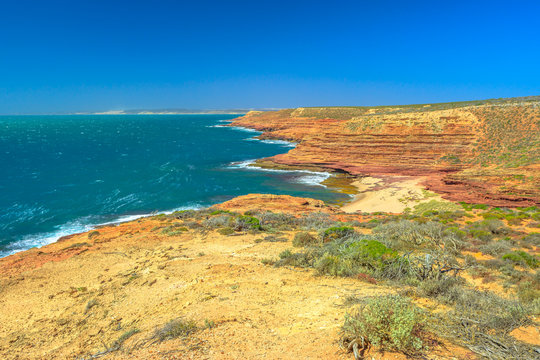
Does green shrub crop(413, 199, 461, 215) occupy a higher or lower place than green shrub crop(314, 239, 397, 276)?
lower

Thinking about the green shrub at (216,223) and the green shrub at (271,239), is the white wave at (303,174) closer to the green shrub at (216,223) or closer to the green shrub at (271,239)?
the green shrub at (216,223)

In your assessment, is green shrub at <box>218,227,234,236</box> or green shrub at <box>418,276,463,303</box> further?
green shrub at <box>218,227,234,236</box>

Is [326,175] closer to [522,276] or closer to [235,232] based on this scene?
[235,232]

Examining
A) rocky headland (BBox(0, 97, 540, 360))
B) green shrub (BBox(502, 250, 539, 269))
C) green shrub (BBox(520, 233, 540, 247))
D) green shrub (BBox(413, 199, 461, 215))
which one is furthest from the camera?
green shrub (BBox(413, 199, 461, 215))

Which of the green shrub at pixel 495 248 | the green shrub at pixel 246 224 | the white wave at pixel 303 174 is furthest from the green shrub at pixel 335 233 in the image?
the white wave at pixel 303 174

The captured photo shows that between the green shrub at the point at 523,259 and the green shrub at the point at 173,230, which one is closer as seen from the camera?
the green shrub at the point at 523,259

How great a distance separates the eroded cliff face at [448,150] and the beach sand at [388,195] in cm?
208

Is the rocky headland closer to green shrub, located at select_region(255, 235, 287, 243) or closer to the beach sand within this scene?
green shrub, located at select_region(255, 235, 287, 243)

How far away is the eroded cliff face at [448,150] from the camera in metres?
34.6

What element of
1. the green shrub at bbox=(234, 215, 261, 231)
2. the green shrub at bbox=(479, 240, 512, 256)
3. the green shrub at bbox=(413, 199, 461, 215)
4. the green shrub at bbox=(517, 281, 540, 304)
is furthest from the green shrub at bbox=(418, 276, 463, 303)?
the green shrub at bbox=(413, 199, 461, 215)

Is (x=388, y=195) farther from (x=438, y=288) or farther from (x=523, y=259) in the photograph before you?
(x=438, y=288)

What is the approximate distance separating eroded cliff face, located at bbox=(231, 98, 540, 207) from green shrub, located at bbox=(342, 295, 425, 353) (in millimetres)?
30350

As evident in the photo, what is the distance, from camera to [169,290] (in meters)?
10.4

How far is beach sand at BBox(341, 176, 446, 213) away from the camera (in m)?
32.7
